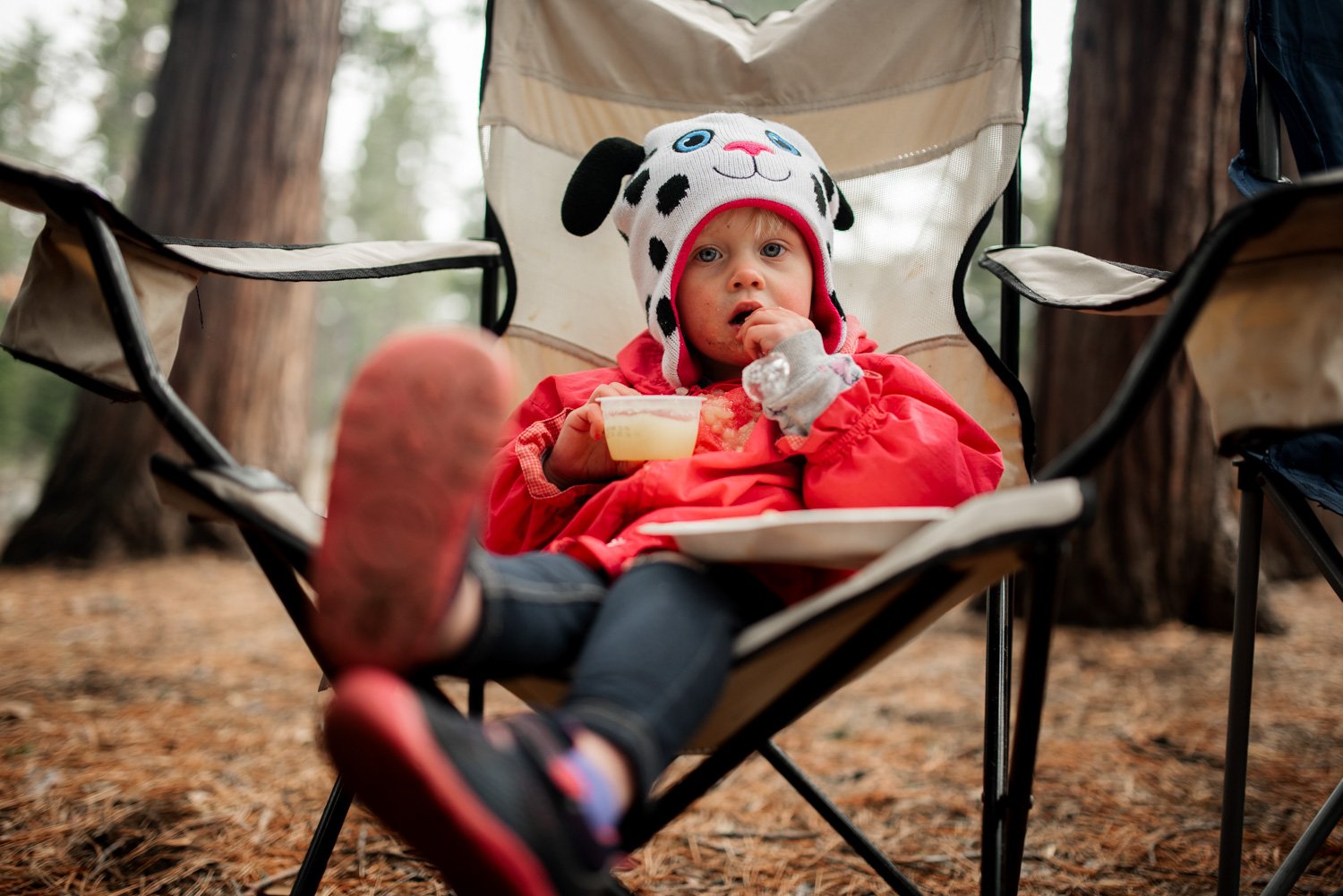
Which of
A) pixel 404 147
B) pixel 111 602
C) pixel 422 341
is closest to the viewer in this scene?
pixel 422 341

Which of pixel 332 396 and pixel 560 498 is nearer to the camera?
pixel 560 498

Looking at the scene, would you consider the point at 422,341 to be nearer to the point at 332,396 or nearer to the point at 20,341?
the point at 20,341

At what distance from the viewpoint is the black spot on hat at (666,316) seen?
4.76 ft

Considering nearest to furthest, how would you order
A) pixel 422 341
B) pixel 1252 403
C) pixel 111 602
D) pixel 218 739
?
pixel 422 341 < pixel 1252 403 < pixel 218 739 < pixel 111 602

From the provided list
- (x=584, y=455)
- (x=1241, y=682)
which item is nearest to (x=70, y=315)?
(x=584, y=455)

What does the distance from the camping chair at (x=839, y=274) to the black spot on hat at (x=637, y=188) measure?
0.29 m

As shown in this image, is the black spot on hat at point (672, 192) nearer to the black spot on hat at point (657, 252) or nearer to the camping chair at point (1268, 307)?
the black spot on hat at point (657, 252)

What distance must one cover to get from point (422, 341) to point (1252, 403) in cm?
81

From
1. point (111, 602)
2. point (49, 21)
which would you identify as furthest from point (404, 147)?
point (111, 602)

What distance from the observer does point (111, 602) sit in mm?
3547

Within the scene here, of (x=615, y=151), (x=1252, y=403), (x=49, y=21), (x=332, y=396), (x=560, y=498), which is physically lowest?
(x=332, y=396)

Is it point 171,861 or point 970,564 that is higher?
point 970,564

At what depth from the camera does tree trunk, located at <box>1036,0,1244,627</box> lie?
2.95m

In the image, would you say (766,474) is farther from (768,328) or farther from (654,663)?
(654,663)
